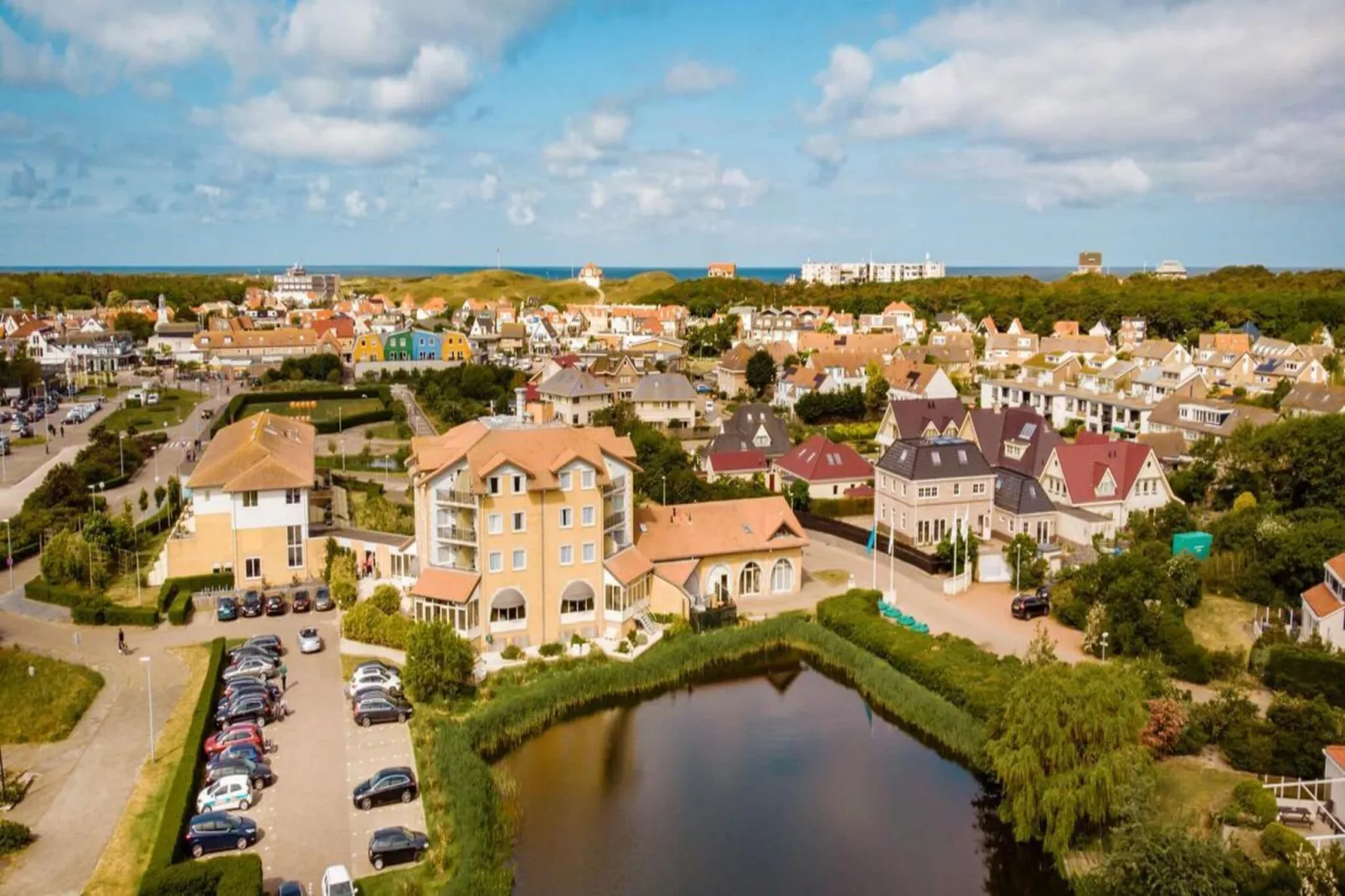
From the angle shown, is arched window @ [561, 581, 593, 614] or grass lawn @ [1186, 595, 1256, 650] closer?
arched window @ [561, 581, 593, 614]

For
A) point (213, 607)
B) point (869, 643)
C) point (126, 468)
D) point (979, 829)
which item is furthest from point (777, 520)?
point (126, 468)

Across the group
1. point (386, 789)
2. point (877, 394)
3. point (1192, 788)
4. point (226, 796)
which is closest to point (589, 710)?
point (386, 789)

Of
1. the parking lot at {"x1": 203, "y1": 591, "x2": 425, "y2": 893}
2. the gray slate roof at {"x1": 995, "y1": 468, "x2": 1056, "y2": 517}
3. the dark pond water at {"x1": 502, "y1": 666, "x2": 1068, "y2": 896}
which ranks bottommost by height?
the dark pond water at {"x1": 502, "y1": 666, "x2": 1068, "y2": 896}

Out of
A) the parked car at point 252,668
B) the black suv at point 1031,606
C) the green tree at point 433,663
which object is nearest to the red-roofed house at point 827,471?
the black suv at point 1031,606

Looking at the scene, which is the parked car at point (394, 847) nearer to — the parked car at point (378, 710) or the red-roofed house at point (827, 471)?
the parked car at point (378, 710)

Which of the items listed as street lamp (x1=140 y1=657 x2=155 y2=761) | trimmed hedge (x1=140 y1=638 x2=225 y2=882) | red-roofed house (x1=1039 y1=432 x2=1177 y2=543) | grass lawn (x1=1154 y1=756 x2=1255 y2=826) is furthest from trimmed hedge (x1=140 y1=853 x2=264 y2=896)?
red-roofed house (x1=1039 y1=432 x2=1177 y2=543)

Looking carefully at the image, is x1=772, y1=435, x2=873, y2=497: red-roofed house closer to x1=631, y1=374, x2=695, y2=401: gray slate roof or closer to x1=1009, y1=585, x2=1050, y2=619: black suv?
x1=1009, y1=585, x2=1050, y2=619: black suv
